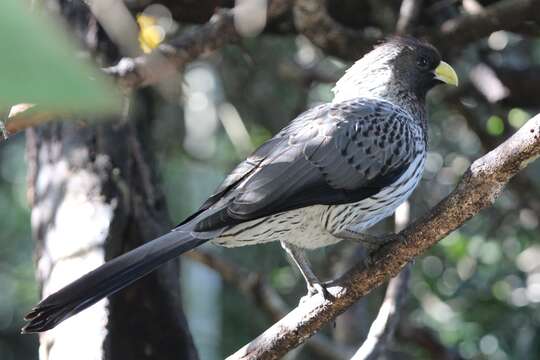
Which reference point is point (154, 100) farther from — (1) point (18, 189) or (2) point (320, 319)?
(2) point (320, 319)

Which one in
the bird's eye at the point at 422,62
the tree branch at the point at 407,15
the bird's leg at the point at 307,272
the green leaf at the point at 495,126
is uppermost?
the tree branch at the point at 407,15

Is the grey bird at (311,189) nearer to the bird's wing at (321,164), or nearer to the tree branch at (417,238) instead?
the bird's wing at (321,164)

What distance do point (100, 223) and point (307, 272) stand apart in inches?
42.0

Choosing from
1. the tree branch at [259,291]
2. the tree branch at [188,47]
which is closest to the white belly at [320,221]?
the tree branch at [188,47]

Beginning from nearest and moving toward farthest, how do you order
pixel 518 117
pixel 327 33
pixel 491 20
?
pixel 491 20
pixel 327 33
pixel 518 117

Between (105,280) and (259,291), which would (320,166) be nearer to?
(105,280)

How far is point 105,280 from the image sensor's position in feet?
8.53

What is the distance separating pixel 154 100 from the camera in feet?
17.1

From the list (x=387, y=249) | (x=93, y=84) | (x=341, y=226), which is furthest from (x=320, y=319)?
(x=93, y=84)

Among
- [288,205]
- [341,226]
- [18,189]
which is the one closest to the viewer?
[288,205]

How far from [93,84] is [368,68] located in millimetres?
3891

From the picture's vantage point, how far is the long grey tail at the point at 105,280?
239 cm

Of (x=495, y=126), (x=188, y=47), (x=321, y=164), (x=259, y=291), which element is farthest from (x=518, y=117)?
(x=321, y=164)

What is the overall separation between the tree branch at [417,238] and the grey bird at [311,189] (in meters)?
0.18
